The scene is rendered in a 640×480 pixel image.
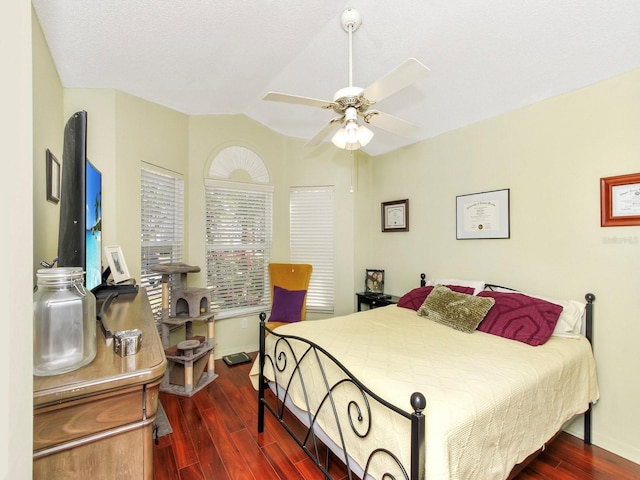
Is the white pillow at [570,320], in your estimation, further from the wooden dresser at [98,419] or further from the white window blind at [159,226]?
the white window blind at [159,226]

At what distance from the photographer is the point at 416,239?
3461mm

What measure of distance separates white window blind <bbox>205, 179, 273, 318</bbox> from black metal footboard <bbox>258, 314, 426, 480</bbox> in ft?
4.96

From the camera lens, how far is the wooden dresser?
76cm

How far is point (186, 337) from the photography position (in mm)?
3070

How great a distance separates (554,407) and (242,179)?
11.4 ft

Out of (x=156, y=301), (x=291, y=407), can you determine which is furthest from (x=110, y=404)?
(x=156, y=301)

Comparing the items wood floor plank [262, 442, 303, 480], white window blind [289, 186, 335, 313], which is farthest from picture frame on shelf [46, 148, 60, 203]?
white window blind [289, 186, 335, 313]

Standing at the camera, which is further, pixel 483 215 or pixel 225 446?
pixel 483 215

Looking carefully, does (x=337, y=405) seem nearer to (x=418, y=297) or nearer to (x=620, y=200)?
(x=418, y=297)

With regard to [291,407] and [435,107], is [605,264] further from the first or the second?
[291,407]

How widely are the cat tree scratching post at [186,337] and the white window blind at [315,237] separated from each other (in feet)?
4.48

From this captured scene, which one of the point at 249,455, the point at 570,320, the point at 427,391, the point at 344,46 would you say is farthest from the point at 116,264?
the point at 570,320

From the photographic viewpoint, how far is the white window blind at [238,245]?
3508 millimetres
